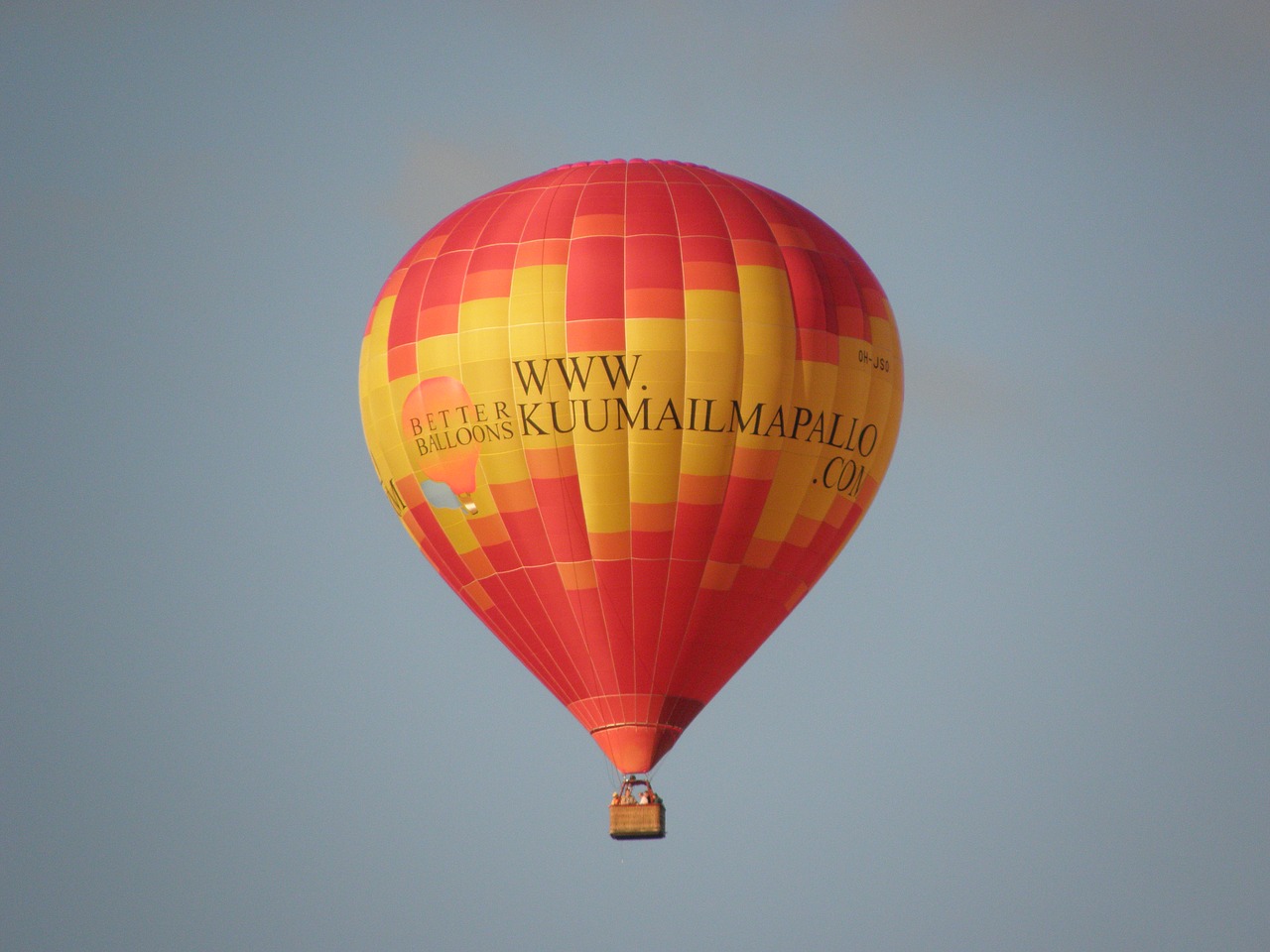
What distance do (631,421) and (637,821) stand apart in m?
4.75

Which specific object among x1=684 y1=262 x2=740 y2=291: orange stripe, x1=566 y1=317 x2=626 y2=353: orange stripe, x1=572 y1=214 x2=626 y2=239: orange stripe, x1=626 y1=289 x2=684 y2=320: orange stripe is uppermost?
x1=572 y1=214 x2=626 y2=239: orange stripe

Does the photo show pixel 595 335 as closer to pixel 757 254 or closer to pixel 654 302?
pixel 654 302

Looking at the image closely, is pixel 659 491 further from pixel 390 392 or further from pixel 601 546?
pixel 390 392

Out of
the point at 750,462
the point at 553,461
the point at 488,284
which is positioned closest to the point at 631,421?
the point at 553,461

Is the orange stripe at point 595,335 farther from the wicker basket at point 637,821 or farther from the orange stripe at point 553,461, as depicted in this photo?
the wicker basket at point 637,821

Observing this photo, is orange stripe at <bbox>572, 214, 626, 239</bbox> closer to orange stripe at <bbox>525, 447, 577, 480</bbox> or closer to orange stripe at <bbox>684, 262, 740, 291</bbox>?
orange stripe at <bbox>684, 262, 740, 291</bbox>

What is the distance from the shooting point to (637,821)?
40094mm

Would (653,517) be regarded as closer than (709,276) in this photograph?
No

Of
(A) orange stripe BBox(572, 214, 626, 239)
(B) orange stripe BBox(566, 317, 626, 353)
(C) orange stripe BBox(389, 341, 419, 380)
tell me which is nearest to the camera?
(B) orange stripe BBox(566, 317, 626, 353)

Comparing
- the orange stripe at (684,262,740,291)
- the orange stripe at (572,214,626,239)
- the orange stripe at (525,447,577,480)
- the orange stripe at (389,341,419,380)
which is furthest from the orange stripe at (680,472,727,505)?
the orange stripe at (389,341,419,380)

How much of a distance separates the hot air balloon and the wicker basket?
26 millimetres

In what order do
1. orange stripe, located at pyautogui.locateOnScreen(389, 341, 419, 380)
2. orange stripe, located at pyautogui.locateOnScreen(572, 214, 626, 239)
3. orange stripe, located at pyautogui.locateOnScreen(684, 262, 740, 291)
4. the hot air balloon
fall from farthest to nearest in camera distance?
orange stripe, located at pyautogui.locateOnScreen(389, 341, 419, 380)
orange stripe, located at pyautogui.locateOnScreen(572, 214, 626, 239)
orange stripe, located at pyautogui.locateOnScreen(684, 262, 740, 291)
the hot air balloon

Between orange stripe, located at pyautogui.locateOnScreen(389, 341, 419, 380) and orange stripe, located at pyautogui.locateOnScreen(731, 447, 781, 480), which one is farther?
orange stripe, located at pyautogui.locateOnScreen(389, 341, 419, 380)

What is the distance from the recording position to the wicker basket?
40031mm
